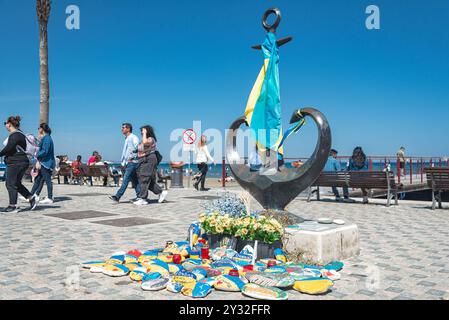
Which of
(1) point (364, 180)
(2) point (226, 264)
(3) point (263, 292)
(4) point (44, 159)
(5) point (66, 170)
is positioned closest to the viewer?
(3) point (263, 292)

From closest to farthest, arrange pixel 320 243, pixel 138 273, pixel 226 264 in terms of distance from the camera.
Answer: pixel 138 273
pixel 226 264
pixel 320 243

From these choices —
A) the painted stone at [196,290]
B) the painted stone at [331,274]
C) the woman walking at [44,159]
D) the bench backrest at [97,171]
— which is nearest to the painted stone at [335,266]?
the painted stone at [331,274]

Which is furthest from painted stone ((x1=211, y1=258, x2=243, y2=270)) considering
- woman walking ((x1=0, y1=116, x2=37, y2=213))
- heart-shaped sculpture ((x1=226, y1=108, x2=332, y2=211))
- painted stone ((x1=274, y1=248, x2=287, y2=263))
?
woman walking ((x1=0, y1=116, x2=37, y2=213))

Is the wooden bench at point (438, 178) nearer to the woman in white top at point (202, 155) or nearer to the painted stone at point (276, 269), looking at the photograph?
the woman in white top at point (202, 155)

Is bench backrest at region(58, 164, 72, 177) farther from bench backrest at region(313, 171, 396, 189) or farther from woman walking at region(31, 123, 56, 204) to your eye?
bench backrest at region(313, 171, 396, 189)

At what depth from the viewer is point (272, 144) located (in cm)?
640

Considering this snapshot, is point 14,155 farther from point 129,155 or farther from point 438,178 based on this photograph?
point 438,178

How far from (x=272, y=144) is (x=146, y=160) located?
4.81m

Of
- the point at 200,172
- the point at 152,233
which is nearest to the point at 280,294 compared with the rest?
the point at 152,233

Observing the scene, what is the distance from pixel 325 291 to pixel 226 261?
114cm

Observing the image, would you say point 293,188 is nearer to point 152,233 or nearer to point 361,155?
point 152,233

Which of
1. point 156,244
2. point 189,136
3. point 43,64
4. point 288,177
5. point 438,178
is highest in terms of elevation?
point 43,64

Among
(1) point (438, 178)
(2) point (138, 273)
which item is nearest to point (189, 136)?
(1) point (438, 178)

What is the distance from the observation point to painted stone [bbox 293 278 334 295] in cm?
361
